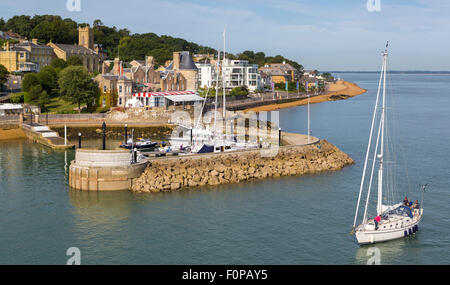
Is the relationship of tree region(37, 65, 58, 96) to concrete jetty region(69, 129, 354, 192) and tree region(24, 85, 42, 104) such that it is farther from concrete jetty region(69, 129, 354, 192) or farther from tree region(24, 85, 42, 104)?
concrete jetty region(69, 129, 354, 192)

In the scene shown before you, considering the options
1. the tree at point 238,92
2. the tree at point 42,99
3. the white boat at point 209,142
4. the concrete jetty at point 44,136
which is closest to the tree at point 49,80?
the tree at point 42,99

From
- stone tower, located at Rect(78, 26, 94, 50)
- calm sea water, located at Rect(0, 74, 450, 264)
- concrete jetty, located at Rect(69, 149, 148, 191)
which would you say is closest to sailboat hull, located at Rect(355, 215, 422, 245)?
calm sea water, located at Rect(0, 74, 450, 264)

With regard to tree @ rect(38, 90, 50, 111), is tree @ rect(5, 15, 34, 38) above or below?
above

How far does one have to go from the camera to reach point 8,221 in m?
35.3

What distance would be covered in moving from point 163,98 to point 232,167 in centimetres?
4098

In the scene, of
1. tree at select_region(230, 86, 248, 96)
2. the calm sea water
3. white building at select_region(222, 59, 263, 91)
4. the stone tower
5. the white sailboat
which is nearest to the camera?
the calm sea water

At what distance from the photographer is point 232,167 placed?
Answer: 47.3 meters

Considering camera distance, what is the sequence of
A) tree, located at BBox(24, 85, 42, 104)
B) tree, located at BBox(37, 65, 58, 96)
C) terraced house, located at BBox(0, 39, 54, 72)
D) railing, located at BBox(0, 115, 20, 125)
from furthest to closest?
1. terraced house, located at BBox(0, 39, 54, 72)
2. tree, located at BBox(37, 65, 58, 96)
3. tree, located at BBox(24, 85, 42, 104)
4. railing, located at BBox(0, 115, 20, 125)

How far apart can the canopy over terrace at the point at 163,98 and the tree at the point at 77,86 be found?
7.27m

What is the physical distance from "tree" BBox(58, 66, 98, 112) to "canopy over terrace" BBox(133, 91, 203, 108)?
7268mm

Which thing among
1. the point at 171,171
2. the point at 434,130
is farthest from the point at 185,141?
the point at 434,130

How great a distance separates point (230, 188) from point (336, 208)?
9.54 meters

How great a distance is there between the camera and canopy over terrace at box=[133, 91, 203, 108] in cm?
8312
